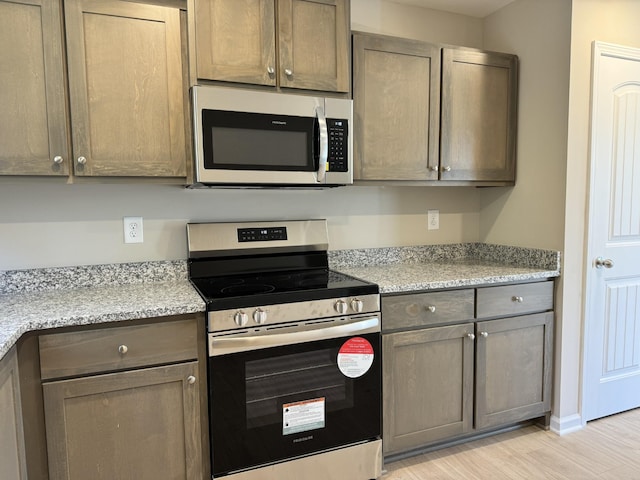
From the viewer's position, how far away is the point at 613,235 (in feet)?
7.91

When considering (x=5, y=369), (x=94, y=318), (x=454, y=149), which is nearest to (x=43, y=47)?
(x=94, y=318)

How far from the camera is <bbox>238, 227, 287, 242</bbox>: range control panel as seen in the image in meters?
2.22

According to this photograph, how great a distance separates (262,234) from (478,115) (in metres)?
1.33

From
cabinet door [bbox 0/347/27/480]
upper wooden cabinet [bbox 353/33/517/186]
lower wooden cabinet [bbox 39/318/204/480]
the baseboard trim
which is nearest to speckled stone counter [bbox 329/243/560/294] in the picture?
upper wooden cabinet [bbox 353/33/517/186]

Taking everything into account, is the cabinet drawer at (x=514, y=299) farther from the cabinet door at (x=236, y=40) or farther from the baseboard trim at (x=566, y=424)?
the cabinet door at (x=236, y=40)

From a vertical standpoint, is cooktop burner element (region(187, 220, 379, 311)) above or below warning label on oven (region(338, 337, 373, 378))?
above

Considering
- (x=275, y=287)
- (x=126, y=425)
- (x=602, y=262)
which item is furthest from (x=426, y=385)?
(x=126, y=425)

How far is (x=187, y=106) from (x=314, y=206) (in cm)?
86

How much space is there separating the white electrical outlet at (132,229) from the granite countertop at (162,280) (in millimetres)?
121

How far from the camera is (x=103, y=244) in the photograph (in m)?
2.06

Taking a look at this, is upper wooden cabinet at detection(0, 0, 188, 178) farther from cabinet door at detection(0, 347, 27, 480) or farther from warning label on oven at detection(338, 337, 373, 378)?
warning label on oven at detection(338, 337, 373, 378)

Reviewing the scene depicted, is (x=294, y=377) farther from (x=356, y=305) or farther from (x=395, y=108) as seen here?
(x=395, y=108)

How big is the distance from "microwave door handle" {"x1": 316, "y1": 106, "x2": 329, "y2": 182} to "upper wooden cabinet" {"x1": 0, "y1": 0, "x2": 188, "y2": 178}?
572 mm

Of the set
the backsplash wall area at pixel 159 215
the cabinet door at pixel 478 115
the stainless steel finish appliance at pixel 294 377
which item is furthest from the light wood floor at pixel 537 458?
the cabinet door at pixel 478 115
